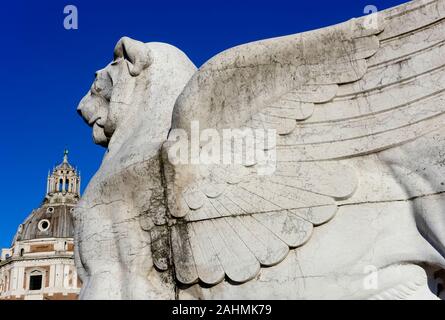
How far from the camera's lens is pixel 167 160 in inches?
144

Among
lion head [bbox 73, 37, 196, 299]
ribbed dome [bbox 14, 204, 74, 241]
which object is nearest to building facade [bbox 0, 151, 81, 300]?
Answer: ribbed dome [bbox 14, 204, 74, 241]

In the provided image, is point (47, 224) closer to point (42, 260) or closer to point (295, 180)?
point (42, 260)

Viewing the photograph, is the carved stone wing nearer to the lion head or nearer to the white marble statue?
the white marble statue

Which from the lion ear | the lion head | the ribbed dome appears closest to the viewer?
the lion head

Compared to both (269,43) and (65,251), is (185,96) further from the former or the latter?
(65,251)

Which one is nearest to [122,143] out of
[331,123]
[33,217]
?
[331,123]

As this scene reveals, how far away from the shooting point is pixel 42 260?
4769 cm

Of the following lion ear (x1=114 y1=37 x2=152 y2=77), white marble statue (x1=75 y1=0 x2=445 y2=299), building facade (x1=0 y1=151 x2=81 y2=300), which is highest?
building facade (x1=0 y1=151 x2=81 y2=300)

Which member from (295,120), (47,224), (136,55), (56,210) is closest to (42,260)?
(47,224)

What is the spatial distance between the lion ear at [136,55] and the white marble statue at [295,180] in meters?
0.74

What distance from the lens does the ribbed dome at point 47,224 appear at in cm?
5144

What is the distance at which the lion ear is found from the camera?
4.48m

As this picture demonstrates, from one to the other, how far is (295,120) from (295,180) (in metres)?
0.37
